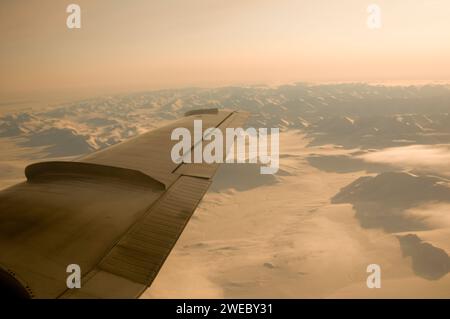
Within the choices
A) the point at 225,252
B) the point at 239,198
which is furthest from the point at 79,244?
the point at 239,198

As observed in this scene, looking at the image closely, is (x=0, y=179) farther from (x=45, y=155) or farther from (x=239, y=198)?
(x=239, y=198)

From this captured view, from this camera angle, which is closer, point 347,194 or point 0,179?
point 347,194

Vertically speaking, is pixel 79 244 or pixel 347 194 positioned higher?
pixel 79 244

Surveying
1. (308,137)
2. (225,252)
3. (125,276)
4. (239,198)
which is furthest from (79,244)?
(308,137)
